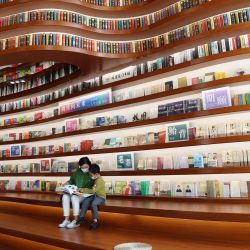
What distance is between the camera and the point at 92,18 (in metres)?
5.09

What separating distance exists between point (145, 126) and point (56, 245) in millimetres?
2148

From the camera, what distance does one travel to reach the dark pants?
395 centimetres

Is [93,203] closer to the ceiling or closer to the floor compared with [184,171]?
closer to the floor

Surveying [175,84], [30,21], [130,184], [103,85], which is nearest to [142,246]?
[130,184]

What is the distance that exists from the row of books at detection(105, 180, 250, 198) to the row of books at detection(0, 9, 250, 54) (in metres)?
2.12

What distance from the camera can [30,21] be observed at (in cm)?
479

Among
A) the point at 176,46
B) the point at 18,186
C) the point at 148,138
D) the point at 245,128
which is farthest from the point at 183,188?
the point at 18,186

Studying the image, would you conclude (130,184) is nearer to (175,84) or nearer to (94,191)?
(94,191)

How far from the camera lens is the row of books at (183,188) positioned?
3.68m

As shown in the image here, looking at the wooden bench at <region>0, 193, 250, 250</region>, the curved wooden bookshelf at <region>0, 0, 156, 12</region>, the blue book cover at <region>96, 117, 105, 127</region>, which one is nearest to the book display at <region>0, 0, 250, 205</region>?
the blue book cover at <region>96, 117, 105, 127</region>

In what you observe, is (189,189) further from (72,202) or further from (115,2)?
(115,2)

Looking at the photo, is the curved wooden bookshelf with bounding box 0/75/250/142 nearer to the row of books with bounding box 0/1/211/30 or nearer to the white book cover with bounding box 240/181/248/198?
the white book cover with bounding box 240/181/248/198

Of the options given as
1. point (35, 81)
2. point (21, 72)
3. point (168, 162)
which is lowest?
point (168, 162)

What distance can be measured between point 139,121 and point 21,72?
3714 millimetres
